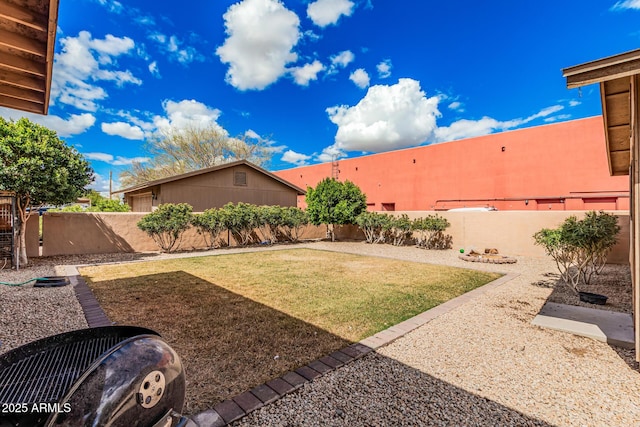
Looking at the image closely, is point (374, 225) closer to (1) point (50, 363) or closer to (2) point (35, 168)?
(2) point (35, 168)

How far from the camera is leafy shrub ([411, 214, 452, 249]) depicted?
1217 centimetres

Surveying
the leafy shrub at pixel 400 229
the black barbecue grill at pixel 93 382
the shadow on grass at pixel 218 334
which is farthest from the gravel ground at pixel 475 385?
the leafy shrub at pixel 400 229

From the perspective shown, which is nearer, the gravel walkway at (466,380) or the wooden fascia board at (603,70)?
the gravel walkway at (466,380)

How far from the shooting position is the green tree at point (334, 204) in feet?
47.5

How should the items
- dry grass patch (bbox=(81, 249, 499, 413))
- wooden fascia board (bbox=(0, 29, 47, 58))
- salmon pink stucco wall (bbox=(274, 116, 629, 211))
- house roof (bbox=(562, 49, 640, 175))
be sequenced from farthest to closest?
1. salmon pink stucco wall (bbox=(274, 116, 629, 211))
2. dry grass patch (bbox=(81, 249, 499, 413))
3. wooden fascia board (bbox=(0, 29, 47, 58))
4. house roof (bbox=(562, 49, 640, 175))

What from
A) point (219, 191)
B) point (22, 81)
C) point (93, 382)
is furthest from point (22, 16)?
point (219, 191)

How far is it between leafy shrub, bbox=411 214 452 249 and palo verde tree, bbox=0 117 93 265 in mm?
12103

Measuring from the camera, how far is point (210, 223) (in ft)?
38.1

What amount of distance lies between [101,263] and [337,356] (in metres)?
8.53

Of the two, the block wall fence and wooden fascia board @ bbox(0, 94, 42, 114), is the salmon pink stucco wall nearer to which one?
the block wall fence

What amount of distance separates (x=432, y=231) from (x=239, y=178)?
10.5 metres

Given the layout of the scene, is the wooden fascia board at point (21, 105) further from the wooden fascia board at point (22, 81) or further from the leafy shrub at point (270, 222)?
the leafy shrub at point (270, 222)

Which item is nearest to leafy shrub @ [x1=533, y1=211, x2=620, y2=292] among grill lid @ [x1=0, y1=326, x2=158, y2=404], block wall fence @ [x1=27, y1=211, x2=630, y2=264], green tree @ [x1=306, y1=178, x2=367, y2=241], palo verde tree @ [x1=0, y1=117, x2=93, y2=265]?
block wall fence @ [x1=27, y1=211, x2=630, y2=264]

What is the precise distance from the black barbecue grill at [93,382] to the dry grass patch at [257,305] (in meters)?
1.04
